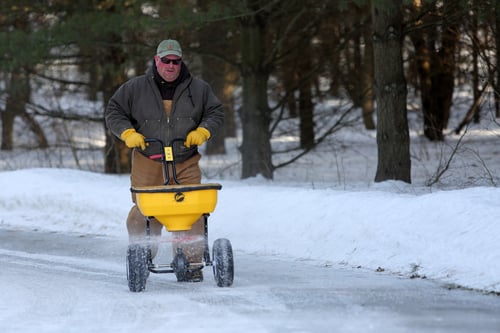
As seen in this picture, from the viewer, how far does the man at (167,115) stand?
25.3 ft

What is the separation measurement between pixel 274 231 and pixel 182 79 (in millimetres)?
2882

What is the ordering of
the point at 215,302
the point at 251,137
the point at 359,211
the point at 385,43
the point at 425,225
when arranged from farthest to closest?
the point at 251,137, the point at 385,43, the point at 359,211, the point at 425,225, the point at 215,302

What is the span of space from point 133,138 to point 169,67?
0.71 metres

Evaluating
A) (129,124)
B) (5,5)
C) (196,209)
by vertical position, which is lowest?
(196,209)

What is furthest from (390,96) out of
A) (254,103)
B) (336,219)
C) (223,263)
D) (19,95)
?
(19,95)

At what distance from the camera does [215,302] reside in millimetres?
6855

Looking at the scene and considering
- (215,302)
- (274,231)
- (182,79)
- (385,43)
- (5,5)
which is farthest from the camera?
(5,5)

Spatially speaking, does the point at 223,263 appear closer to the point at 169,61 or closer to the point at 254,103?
the point at 169,61

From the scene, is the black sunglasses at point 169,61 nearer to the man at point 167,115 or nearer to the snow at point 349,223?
the man at point 167,115

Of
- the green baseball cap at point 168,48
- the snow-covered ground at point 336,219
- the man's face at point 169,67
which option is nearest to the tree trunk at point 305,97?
the snow-covered ground at point 336,219

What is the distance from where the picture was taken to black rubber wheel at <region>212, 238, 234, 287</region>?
293 inches

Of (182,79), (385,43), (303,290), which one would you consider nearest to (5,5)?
(385,43)

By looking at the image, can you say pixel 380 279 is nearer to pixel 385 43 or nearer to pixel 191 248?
pixel 191 248

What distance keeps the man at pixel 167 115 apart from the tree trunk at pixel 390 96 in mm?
6240
